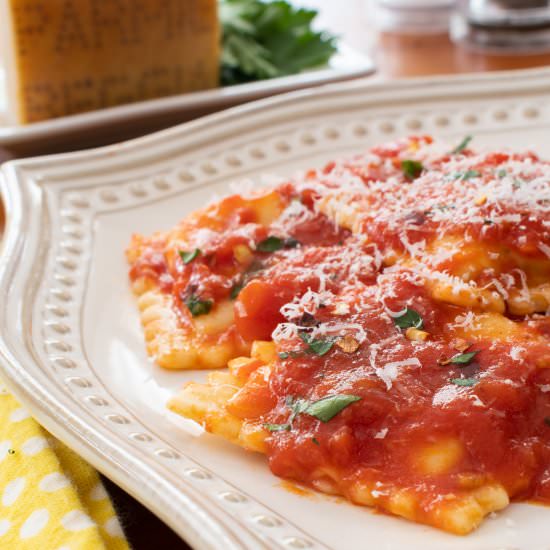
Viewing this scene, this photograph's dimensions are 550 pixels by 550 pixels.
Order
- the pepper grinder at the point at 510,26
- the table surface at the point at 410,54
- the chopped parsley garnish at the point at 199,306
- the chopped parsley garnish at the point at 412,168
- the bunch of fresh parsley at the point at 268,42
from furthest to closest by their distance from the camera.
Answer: the pepper grinder at the point at 510,26 → the table surface at the point at 410,54 → the bunch of fresh parsley at the point at 268,42 → the chopped parsley garnish at the point at 412,168 → the chopped parsley garnish at the point at 199,306

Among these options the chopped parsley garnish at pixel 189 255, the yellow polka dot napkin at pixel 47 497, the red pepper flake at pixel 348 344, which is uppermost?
the red pepper flake at pixel 348 344

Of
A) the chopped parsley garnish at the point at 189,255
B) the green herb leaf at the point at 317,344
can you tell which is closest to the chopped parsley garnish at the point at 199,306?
the chopped parsley garnish at the point at 189,255

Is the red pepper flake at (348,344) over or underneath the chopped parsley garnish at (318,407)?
over

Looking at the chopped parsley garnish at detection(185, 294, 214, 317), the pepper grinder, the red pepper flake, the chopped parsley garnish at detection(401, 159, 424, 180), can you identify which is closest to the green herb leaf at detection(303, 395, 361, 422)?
the red pepper flake

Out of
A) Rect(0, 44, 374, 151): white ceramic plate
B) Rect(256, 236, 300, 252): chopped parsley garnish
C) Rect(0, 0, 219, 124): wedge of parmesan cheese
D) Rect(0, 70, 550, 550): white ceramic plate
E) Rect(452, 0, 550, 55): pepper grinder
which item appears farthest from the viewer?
Rect(452, 0, 550, 55): pepper grinder

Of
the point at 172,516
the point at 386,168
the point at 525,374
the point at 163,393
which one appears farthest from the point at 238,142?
the point at 172,516

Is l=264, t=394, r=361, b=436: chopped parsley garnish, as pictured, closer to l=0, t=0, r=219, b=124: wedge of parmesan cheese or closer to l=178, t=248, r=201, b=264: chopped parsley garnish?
l=178, t=248, r=201, b=264: chopped parsley garnish

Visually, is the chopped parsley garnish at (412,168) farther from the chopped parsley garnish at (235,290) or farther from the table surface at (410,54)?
the table surface at (410,54)

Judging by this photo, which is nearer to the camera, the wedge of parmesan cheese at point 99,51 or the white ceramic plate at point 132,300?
the white ceramic plate at point 132,300
